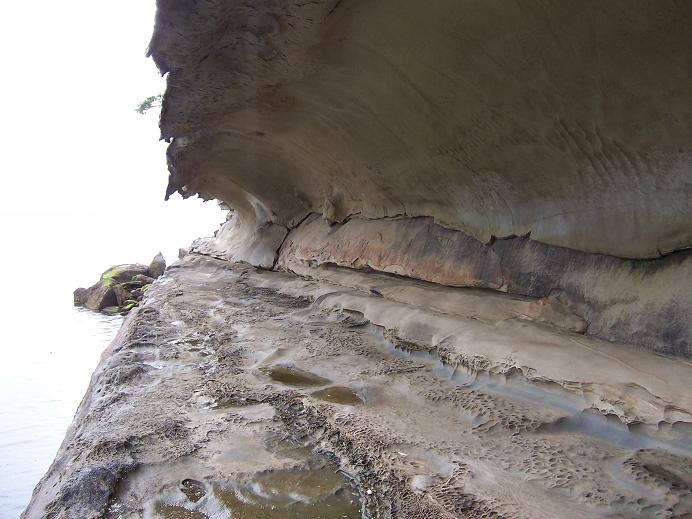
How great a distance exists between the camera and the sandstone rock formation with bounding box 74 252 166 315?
1560cm

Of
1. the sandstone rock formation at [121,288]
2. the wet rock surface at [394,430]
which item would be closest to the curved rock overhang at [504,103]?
the wet rock surface at [394,430]

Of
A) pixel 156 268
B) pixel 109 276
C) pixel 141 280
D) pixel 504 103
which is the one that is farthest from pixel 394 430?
pixel 109 276

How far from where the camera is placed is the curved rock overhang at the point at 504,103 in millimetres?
1985

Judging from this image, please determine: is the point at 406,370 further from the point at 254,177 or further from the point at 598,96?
the point at 254,177

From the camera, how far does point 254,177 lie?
6.54m

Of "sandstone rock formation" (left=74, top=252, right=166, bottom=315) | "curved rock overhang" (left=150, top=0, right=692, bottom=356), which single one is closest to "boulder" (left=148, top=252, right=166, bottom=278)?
"sandstone rock formation" (left=74, top=252, right=166, bottom=315)

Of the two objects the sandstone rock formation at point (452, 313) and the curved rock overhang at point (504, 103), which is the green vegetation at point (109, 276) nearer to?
the sandstone rock formation at point (452, 313)

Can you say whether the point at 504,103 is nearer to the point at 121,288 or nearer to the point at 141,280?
the point at 141,280

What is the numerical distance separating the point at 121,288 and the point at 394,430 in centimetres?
1567

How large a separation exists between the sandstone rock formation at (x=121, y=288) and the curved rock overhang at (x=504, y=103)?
13331mm

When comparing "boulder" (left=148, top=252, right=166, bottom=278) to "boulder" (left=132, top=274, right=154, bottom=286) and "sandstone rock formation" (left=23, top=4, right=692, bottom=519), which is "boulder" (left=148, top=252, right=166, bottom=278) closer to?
"boulder" (left=132, top=274, right=154, bottom=286)

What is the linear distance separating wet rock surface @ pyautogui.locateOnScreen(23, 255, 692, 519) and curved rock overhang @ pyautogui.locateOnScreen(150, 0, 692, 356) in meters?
0.48

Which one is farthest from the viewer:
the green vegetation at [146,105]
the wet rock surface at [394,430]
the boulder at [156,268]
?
the boulder at [156,268]

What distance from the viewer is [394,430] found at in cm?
201
